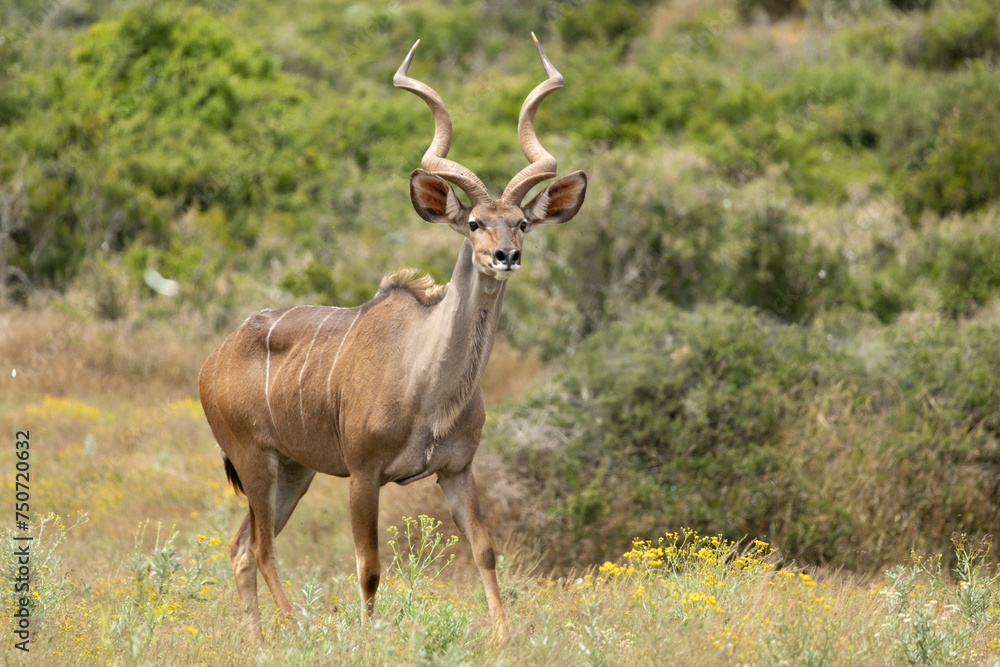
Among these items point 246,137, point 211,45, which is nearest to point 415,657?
point 246,137

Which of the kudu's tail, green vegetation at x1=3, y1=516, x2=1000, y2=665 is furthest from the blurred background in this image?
green vegetation at x1=3, y1=516, x2=1000, y2=665

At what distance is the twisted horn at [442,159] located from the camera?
6.03m

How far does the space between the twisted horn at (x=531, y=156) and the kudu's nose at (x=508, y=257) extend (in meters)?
0.42

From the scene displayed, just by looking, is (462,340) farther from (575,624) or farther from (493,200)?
(575,624)

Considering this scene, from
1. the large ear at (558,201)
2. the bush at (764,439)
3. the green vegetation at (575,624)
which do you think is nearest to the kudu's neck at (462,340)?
the large ear at (558,201)

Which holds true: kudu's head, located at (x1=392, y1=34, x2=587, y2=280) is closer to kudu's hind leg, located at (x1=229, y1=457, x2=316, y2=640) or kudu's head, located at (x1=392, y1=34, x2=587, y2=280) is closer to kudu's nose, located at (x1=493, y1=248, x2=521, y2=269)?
kudu's nose, located at (x1=493, y1=248, x2=521, y2=269)

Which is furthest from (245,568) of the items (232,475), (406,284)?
(406,284)

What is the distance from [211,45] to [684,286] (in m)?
11.8

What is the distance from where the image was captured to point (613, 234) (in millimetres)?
14172

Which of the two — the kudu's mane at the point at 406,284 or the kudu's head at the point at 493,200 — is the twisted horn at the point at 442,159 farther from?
the kudu's mane at the point at 406,284

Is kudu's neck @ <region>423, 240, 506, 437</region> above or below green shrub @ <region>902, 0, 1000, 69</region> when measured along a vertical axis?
above

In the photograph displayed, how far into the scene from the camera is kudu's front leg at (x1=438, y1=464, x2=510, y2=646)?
18.8 feet

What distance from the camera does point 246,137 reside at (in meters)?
20.5

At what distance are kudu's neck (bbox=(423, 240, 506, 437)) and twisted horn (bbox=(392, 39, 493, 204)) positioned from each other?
0.28m
